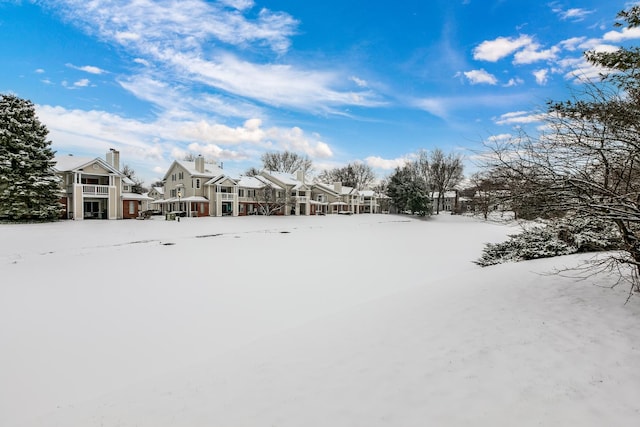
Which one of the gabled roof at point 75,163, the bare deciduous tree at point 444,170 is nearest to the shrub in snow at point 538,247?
the gabled roof at point 75,163

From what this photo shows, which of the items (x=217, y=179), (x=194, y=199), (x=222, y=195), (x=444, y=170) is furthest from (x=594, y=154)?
(x=444, y=170)

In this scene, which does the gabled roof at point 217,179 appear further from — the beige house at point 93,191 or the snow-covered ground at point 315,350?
the snow-covered ground at point 315,350

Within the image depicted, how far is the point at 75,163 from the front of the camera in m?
30.7

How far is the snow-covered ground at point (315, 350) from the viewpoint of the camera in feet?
12.1

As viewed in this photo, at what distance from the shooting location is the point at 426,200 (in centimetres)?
5188

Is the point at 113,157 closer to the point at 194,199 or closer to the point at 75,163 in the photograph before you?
the point at 75,163

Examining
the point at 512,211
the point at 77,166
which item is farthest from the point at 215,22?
the point at 77,166

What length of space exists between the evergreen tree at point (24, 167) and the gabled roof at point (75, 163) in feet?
9.49

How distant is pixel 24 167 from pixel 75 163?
5.89 m

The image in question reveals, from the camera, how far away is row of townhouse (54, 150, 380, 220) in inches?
1187

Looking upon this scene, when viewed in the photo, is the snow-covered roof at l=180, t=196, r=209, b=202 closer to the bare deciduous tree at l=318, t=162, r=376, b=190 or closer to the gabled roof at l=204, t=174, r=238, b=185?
the gabled roof at l=204, t=174, r=238, b=185

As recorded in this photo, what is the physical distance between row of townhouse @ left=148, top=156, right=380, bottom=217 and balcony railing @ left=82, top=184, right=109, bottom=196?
754 cm

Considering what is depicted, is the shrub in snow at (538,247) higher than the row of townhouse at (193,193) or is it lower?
lower

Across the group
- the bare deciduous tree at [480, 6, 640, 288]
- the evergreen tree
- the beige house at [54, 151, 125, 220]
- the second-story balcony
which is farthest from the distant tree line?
the bare deciduous tree at [480, 6, 640, 288]
